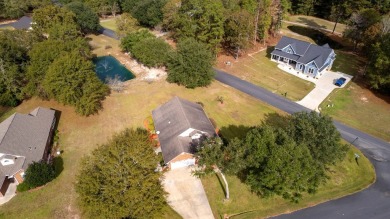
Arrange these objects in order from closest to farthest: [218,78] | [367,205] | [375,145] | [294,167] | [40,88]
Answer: [294,167] → [367,205] → [375,145] → [40,88] → [218,78]

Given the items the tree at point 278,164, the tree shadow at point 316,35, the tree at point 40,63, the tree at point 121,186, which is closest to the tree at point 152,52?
the tree at point 40,63

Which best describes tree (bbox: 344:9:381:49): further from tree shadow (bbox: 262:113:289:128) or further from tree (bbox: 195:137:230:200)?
tree (bbox: 195:137:230:200)

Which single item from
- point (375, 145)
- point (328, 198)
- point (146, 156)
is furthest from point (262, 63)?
point (146, 156)

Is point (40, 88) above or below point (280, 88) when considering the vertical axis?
above

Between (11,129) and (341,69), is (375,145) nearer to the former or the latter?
(341,69)

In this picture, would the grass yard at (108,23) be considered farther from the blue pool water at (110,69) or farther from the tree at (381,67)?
the tree at (381,67)

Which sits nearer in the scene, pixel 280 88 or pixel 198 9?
pixel 280 88

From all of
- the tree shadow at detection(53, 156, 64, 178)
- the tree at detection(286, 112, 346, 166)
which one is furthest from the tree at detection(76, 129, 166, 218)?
the tree at detection(286, 112, 346, 166)
